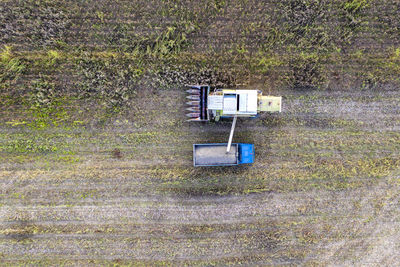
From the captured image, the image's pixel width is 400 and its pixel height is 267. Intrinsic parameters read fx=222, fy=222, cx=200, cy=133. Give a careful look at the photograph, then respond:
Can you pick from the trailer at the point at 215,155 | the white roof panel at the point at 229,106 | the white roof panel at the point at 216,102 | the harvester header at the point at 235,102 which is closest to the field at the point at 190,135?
the trailer at the point at 215,155

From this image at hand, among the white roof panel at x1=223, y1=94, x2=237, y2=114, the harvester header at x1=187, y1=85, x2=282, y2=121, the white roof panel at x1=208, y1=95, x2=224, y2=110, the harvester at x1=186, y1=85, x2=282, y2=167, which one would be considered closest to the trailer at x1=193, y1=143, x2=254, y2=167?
the harvester at x1=186, y1=85, x2=282, y2=167

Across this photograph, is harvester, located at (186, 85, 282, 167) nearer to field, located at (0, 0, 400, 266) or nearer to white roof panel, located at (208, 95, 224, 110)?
white roof panel, located at (208, 95, 224, 110)

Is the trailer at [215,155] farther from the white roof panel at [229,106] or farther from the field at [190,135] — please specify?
the white roof panel at [229,106]

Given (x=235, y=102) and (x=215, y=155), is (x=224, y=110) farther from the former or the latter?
(x=215, y=155)

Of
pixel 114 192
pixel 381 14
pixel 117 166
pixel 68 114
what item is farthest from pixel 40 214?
pixel 381 14

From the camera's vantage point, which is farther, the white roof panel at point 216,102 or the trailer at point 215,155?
the trailer at point 215,155

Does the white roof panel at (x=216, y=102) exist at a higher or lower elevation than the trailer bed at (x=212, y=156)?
higher

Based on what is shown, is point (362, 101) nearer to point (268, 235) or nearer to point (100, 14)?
point (268, 235)

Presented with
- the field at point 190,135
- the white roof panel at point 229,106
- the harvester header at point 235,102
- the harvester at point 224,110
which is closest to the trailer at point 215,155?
the harvester at point 224,110
